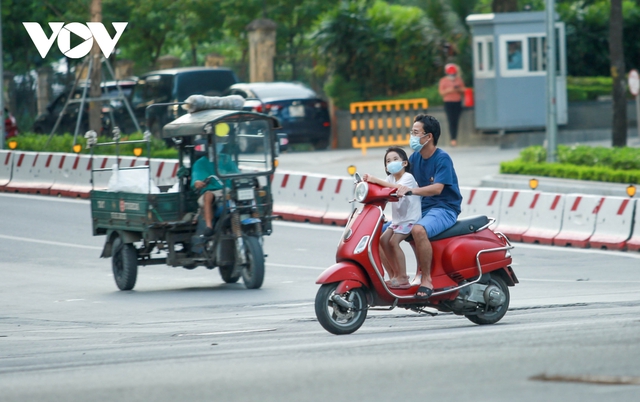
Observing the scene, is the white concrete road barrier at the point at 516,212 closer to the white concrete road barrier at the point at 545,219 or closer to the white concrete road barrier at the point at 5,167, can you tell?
the white concrete road barrier at the point at 545,219

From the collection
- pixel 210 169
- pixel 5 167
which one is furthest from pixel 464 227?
pixel 5 167

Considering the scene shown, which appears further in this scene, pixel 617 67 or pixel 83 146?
pixel 83 146

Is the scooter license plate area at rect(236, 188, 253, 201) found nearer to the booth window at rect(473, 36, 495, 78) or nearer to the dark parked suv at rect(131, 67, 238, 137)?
the dark parked suv at rect(131, 67, 238, 137)

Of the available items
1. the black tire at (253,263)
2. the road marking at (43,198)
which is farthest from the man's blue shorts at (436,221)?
the road marking at (43,198)

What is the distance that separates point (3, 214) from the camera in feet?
65.8

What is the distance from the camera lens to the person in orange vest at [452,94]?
90.0 ft

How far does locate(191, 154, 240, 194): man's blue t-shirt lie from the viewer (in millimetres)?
13250

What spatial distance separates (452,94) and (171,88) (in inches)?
266

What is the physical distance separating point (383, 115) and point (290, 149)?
2.66m

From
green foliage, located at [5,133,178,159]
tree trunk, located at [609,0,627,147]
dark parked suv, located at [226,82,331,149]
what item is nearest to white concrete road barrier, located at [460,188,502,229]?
tree trunk, located at [609,0,627,147]

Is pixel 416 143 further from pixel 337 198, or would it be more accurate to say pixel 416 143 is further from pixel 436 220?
pixel 337 198

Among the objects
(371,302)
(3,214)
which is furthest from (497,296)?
(3,214)

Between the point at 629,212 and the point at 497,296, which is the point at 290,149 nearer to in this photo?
the point at 629,212

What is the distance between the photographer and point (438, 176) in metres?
9.03
